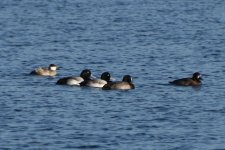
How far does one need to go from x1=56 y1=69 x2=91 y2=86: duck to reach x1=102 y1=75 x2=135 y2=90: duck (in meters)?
1.37

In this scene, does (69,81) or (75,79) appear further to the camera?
(75,79)

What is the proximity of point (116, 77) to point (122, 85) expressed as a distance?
13.1 feet

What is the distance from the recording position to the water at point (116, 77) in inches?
1453

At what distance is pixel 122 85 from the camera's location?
47.2 metres

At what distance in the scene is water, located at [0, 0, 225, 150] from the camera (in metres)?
36.9

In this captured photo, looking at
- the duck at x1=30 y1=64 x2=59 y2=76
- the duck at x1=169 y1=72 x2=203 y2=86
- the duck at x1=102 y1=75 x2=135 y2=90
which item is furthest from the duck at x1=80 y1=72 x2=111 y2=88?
the duck at x1=30 y1=64 x2=59 y2=76

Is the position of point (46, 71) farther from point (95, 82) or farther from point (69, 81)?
point (95, 82)

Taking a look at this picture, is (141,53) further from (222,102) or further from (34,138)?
(34,138)

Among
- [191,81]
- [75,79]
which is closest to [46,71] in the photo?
[75,79]

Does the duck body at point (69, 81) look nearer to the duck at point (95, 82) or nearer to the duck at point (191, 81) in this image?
the duck at point (95, 82)

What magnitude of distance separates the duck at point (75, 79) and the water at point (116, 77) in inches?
21.9

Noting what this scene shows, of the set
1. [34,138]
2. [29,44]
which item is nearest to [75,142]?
[34,138]

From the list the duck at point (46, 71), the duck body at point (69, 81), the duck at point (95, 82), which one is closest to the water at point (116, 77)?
the duck at point (46, 71)

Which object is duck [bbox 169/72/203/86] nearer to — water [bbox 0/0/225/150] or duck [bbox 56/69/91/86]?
water [bbox 0/0/225/150]
